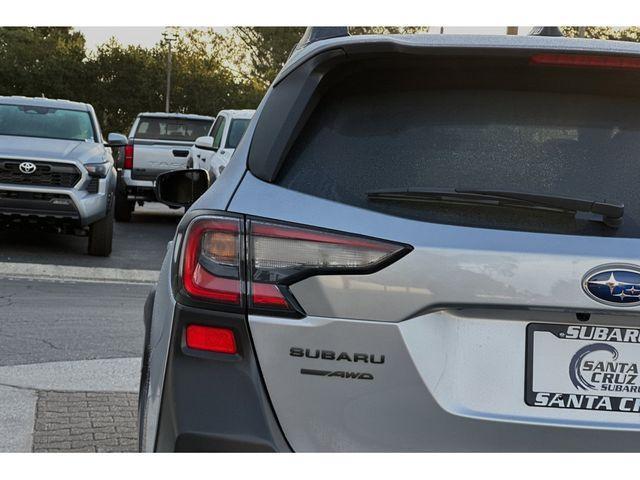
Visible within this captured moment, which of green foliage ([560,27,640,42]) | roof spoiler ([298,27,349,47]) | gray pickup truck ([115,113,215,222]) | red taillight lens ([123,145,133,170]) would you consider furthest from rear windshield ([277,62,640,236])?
red taillight lens ([123,145,133,170])

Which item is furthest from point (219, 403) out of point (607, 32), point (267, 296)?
point (607, 32)

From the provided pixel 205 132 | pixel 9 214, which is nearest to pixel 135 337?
pixel 9 214

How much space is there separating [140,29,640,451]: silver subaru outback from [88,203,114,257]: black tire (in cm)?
1023

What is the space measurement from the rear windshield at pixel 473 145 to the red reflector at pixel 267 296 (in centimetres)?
25

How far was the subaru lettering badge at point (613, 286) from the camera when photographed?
2.41m

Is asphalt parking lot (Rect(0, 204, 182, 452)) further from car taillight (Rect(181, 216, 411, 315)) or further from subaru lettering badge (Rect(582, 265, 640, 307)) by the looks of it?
subaru lettering badge (Rect(582, 265, 640, 307))

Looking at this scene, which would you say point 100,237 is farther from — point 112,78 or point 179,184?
point 112,78

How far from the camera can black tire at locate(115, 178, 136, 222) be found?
18375 mm

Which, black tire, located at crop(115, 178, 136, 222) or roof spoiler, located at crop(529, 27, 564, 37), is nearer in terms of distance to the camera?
roof spoiler, located at crop(529, 27, 564, 37)

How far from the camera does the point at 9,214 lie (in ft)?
39.2

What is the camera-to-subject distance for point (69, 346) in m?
7.06

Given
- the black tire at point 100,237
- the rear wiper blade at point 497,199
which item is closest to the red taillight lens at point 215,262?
the rear wiper blade at point 497,199

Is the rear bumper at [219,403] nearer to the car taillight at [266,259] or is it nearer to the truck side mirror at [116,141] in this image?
the car taillight at [266,259]

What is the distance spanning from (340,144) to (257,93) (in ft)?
210
